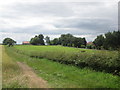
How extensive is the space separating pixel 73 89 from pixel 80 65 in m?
6.20

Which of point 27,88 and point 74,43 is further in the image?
point 74,43

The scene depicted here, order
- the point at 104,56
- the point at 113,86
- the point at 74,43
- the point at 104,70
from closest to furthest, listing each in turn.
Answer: the point at 113,86 → the point at 104,70 → the point at 104,56 → the point at 74,43

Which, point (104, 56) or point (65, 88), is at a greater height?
point (104, 56)

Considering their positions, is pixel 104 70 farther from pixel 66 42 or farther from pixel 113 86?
pixel 66 42

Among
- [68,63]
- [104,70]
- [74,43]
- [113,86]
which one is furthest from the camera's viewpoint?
[74,43]

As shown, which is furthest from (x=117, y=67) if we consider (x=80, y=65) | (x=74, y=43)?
(x=74, y=43)

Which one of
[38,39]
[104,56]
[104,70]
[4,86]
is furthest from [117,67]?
[38,39]

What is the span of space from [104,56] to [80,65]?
2602 millimetres

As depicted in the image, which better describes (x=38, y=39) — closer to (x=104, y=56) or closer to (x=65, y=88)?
(x=104, y=56)

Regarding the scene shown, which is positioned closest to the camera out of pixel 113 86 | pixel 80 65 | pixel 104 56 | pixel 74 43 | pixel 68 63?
pixel 113 86

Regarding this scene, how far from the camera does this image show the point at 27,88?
5.42 metres

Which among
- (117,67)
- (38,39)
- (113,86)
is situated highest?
(38,39)

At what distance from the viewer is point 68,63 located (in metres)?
13.9

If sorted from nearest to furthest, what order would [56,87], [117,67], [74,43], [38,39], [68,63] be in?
[56,87]
[117,67]
[68,63]
[38,39]
[74,43]
